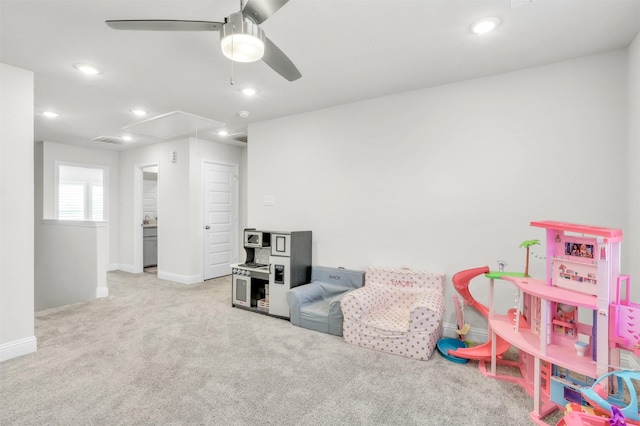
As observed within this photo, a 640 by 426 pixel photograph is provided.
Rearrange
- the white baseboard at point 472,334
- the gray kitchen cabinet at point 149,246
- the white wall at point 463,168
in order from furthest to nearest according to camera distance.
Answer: the gray kitchen cabinet at point 149,246 < the white baseboard at point 472,334 < the white wall at point 463,168

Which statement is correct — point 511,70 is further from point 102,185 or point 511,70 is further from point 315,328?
point 102,185

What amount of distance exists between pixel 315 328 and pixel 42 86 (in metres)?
3.82

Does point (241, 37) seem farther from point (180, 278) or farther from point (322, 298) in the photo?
point (180, 278)

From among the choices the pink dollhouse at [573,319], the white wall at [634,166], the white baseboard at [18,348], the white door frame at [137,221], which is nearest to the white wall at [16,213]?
the white baseboard at [18,348]

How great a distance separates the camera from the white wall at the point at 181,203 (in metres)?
5.23

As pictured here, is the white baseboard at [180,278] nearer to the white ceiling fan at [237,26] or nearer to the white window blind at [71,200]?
the white window blind at [71,200]

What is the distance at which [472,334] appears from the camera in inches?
118

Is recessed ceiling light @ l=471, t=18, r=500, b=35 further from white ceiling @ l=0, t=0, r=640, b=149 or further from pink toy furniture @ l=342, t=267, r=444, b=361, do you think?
pink toy furniture @ l=342, t=267, r=444, b=361

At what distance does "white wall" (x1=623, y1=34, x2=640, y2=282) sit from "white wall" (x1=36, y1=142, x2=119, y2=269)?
7.91 meters

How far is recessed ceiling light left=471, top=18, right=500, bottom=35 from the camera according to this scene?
2.07 m

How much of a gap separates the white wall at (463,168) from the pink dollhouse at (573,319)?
2.82ft

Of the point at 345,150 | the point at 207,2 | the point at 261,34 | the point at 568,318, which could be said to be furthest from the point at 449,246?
the point at 207,2

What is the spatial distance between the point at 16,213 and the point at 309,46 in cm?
291

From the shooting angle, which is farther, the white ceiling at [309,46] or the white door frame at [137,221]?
the white door frame at [137,221]
